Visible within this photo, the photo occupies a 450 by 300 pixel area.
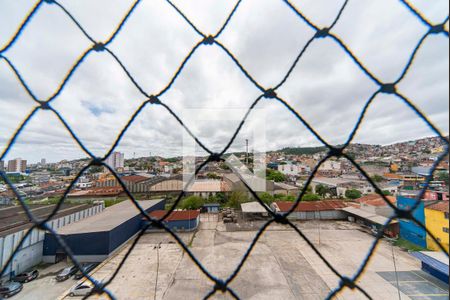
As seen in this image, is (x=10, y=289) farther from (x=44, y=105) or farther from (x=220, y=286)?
(x=220, y=286)

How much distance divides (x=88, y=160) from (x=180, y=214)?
25.3 ft

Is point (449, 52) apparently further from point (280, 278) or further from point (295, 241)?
point (295, 241)

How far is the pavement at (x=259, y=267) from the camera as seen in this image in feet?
12.0

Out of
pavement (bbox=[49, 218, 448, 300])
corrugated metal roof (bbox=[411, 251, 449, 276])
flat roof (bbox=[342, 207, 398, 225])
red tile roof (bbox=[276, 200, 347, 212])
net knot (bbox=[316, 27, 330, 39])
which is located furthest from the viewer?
red tile roof (bbox=[276, 200, 347, 212])

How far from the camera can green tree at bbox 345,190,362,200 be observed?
1161 cm

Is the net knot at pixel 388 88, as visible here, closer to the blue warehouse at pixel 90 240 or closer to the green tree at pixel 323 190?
the blue warehouse at pixel 90 240

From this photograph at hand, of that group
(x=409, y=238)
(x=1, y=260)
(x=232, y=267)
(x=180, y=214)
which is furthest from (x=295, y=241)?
(x=1, y=260)

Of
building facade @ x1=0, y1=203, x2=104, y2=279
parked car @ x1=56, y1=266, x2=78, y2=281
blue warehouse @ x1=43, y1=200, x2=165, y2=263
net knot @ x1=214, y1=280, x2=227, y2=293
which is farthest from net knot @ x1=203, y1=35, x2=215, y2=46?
parked car @ x1=56, y1=266, x2=78, y2=281

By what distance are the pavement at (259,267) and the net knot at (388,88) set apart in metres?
2.70

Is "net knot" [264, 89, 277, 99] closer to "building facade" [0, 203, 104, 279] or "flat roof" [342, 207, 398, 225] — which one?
"building facade" [0, 203, 104, 279]

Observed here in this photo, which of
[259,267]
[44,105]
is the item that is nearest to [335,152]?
Result: [44,105]

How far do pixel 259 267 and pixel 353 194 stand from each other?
9.90 meters

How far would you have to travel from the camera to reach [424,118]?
1.51 ft

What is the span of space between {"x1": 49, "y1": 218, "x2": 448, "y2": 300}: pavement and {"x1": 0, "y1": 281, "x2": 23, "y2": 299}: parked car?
1.33 metres
